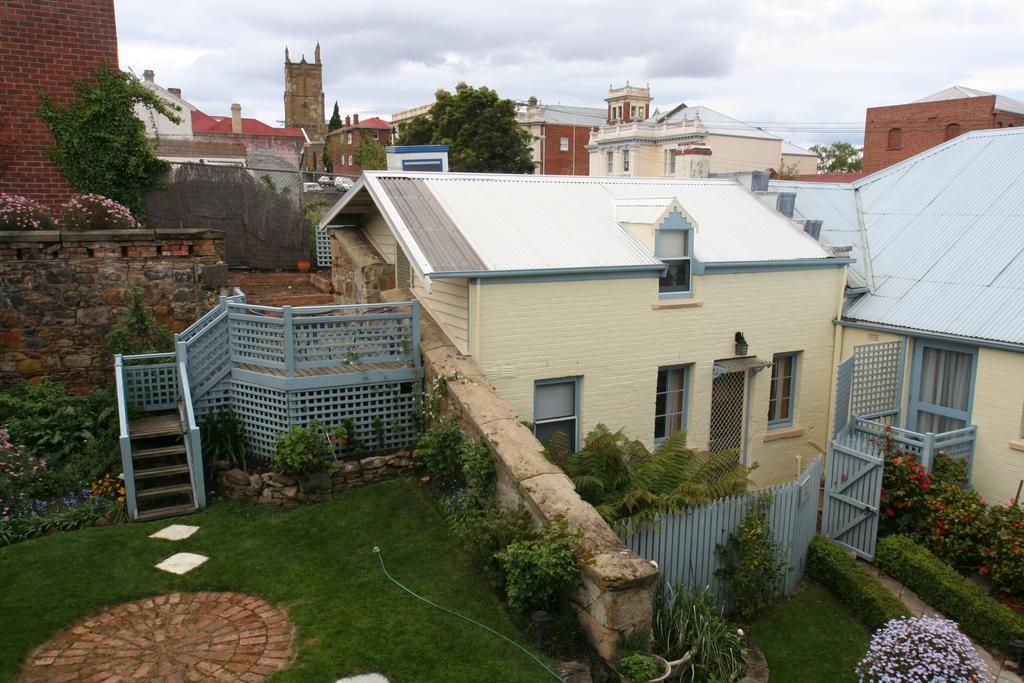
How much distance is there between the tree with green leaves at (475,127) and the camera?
48031mm

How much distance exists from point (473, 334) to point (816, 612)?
240 inches

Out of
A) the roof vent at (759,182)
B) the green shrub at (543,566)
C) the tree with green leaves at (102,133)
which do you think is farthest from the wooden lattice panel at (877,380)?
the tree with green leaves at (102,133)

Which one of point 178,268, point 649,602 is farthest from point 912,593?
point 178,268

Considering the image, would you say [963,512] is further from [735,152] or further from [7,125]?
[735,152]

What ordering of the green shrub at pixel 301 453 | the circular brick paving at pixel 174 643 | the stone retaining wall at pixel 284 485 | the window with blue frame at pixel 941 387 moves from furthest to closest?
the window with blue frame at pixel 941 387 < the stone retaining wall at pixel 284 485 < the green shrub at pixel 301 453 < the circular brick paving at pixel 174 643

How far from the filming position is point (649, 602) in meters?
7.33

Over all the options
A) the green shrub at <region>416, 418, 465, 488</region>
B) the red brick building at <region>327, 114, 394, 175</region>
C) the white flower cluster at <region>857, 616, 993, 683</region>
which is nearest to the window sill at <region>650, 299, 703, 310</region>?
the green shrub at <region>416, 418, 465, 488</region>

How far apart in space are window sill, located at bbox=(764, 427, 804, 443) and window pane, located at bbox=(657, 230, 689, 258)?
4.17m

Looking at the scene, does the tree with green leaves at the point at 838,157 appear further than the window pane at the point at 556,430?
Yes

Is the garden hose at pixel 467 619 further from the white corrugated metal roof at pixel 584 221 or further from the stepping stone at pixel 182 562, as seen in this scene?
the white corrugated metal roof at pixel 584 221

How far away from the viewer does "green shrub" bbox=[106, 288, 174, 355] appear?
1232 cm

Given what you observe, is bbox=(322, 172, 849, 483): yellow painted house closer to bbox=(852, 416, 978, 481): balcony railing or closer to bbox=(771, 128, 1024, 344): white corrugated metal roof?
bbox=(771, 128, 1024, 344): white corrugated metal roof

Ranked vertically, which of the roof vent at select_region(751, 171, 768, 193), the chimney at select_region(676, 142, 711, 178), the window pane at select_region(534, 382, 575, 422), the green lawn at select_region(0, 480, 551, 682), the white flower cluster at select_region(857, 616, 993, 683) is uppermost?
the chimney at select_region(676, 142, 711, 178)

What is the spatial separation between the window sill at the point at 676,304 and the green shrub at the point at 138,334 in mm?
8316
